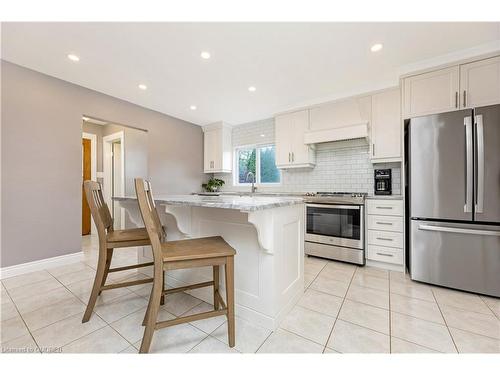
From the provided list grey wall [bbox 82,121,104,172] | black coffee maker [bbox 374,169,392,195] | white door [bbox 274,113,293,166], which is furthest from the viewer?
grey wall [bbox 82,121,104,172]

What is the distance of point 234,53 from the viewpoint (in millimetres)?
2240

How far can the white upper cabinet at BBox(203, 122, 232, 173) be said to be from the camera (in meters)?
4.59

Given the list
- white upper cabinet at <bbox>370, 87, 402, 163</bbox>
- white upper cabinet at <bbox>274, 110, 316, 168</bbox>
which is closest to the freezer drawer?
white upper cabinet at <bbox>370, 87, 402, 163</bbox>

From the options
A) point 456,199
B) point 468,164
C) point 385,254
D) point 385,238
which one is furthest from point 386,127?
point 385,254

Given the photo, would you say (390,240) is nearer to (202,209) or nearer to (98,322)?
(202,209)

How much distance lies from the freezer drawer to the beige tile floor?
0.12 meters

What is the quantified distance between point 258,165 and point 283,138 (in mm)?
996

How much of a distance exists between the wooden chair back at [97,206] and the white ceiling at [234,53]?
1433 millimetres

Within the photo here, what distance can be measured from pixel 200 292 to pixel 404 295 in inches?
74.8

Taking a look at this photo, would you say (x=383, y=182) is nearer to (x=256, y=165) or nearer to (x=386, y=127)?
(x=386, y=127)

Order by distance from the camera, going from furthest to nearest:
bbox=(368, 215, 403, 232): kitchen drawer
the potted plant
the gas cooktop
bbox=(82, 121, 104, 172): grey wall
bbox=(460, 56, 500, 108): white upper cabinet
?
the potted plant → bbox=(82, 121, 104, 172): grey wall → the gas cooktop → bbox=(368, 215, 403, 232): kitchen drawer → bbox=(460, 56, 500, 108): white upper cabinet

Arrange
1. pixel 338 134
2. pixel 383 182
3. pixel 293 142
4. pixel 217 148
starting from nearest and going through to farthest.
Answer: pixel 383 182 → pixel 338 134 → pixel 293 142 → pixel 217 148

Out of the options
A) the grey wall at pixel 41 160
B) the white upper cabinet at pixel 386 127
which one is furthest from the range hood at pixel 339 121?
the grey wall at pixel 41 160

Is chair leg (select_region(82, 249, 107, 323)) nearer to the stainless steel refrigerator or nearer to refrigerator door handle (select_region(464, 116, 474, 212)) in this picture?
the stainless steel refrigerator
